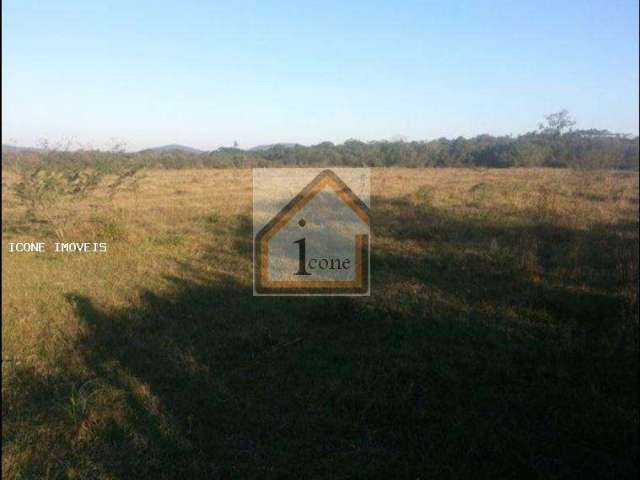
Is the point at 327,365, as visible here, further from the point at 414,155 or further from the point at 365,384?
the point at 414,155

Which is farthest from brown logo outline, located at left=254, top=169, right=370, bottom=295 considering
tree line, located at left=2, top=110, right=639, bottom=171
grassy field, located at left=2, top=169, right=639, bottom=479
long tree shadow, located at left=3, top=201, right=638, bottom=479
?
tree line, located at left=2, top=110, right=639, bottom=171

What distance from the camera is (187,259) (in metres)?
8.13

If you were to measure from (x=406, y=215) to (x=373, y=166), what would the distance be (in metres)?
13.2

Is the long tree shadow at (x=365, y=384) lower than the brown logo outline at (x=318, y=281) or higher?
lower

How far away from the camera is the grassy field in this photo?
3.07 meters

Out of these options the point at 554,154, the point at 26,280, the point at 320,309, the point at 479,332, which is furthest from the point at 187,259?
the point at 554,154

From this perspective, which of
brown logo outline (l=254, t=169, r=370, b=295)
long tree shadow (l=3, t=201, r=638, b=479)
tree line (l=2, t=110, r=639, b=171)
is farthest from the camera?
tree line (l=2, t=110, r=639, b=171)

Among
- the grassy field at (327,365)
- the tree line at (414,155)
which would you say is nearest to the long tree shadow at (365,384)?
the grassy field at (327,365)

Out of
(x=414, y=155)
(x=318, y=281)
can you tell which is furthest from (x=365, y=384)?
(x=414, y=155)

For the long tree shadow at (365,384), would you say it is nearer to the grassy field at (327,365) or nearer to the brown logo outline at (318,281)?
the grassy field at (327,365)

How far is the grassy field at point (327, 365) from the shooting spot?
3066 millimetres

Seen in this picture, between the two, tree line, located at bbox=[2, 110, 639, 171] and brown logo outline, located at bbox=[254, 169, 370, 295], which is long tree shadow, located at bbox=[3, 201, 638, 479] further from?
tree line, located at bbox=[2, 110, 639, 171]

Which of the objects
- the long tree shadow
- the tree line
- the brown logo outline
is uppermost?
the tree line

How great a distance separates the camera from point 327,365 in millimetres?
4312
